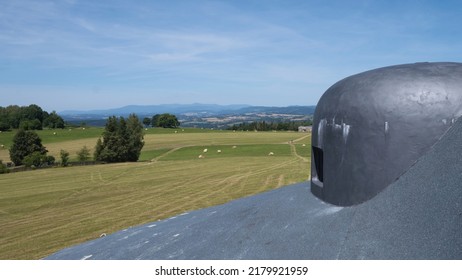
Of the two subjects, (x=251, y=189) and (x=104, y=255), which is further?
(x=251, y=189)

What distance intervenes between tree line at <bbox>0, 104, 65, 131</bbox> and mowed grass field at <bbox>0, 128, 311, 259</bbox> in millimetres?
66958

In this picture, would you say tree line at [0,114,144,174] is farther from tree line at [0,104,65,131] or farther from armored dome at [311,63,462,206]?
armored dome at [311,63,462,206]

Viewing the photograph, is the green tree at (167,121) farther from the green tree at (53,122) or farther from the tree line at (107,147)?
the tree line at (107,147)

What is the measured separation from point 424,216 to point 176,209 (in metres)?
21.4

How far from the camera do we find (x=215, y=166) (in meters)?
48.5

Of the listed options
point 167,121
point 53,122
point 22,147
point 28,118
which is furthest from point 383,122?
point 28,118

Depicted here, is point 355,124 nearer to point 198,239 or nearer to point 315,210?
point 315,210

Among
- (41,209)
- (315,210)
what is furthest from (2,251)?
(315,210)

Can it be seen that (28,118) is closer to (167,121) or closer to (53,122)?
(53,122)

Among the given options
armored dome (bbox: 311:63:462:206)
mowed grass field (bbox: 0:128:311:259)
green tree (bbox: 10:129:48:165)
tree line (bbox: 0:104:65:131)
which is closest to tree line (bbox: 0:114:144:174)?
green tree (bbox: 10:129:48:165)

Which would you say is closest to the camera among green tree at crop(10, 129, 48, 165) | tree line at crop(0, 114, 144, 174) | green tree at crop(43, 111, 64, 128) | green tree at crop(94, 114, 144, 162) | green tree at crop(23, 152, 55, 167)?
green tree at crop(23, 152, 55, 167)

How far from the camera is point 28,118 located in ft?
420

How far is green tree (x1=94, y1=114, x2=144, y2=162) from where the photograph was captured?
2325 inches

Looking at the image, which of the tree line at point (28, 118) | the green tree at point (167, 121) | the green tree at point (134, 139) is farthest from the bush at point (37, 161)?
the green tree at point (167, 121)
